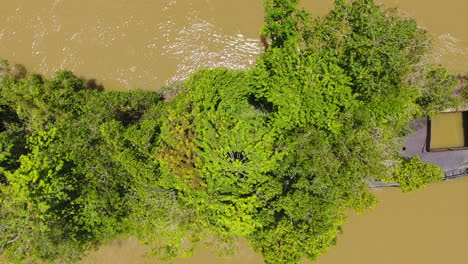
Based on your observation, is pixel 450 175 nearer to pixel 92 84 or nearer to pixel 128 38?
pixel 128 38

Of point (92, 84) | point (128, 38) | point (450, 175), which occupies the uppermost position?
point (128, 38)

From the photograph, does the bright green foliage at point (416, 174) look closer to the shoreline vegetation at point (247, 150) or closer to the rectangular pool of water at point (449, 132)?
the shoreline vegetation at point (247, 150)

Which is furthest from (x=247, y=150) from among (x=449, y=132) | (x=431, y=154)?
(x=449, y=132)

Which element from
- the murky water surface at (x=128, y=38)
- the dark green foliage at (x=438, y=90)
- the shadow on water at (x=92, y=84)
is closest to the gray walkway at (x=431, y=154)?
the dark green foliage at (x=438, y=90)

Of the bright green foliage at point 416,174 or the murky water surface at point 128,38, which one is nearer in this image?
the bright green foliage at point 416,174

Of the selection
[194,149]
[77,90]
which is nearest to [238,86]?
[194,149]

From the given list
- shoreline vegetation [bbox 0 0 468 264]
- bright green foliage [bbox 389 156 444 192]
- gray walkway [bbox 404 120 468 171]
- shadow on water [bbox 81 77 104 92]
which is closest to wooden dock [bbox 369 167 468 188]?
gray walkway [bbox 404 120 468 171]

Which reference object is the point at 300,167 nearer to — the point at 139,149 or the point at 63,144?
the point at 139,149
